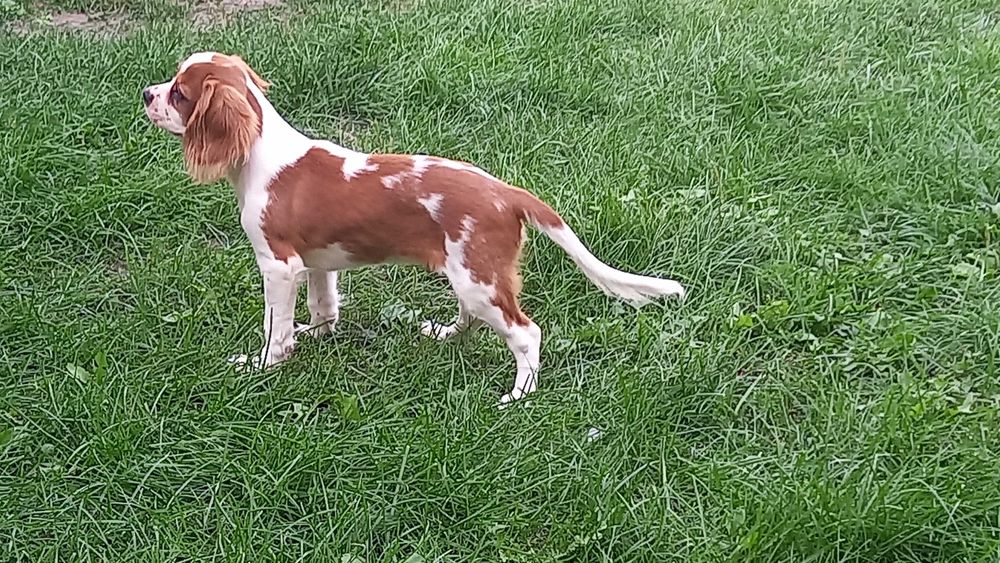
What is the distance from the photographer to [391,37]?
5738 mm

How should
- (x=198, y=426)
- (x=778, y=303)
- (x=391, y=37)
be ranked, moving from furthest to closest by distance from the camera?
(x=391, y=37)
(x=778, y=303)
(x=198, y=426)

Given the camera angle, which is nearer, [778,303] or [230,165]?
[230,165]

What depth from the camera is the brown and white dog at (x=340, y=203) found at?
10.6 feet

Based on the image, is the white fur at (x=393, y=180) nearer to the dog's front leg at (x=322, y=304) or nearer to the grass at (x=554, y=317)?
the dog's front leg at (x=322, y=304)

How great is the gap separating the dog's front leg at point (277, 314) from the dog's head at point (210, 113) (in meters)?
0.33

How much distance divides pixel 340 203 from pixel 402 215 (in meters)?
0.19

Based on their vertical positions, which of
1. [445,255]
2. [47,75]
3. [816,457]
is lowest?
[47,75]

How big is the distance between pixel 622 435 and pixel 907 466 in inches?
30.9

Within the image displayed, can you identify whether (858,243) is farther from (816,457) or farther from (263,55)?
(263,55)

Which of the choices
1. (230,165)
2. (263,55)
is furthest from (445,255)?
(263,55)

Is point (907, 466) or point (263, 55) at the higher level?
point (907, 466)

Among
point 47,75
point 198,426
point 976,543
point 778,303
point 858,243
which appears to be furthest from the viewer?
point 47,75

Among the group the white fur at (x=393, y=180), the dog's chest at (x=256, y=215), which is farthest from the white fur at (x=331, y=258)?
the white fur at (x=393, y=180)

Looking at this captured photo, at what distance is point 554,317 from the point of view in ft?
12.8
